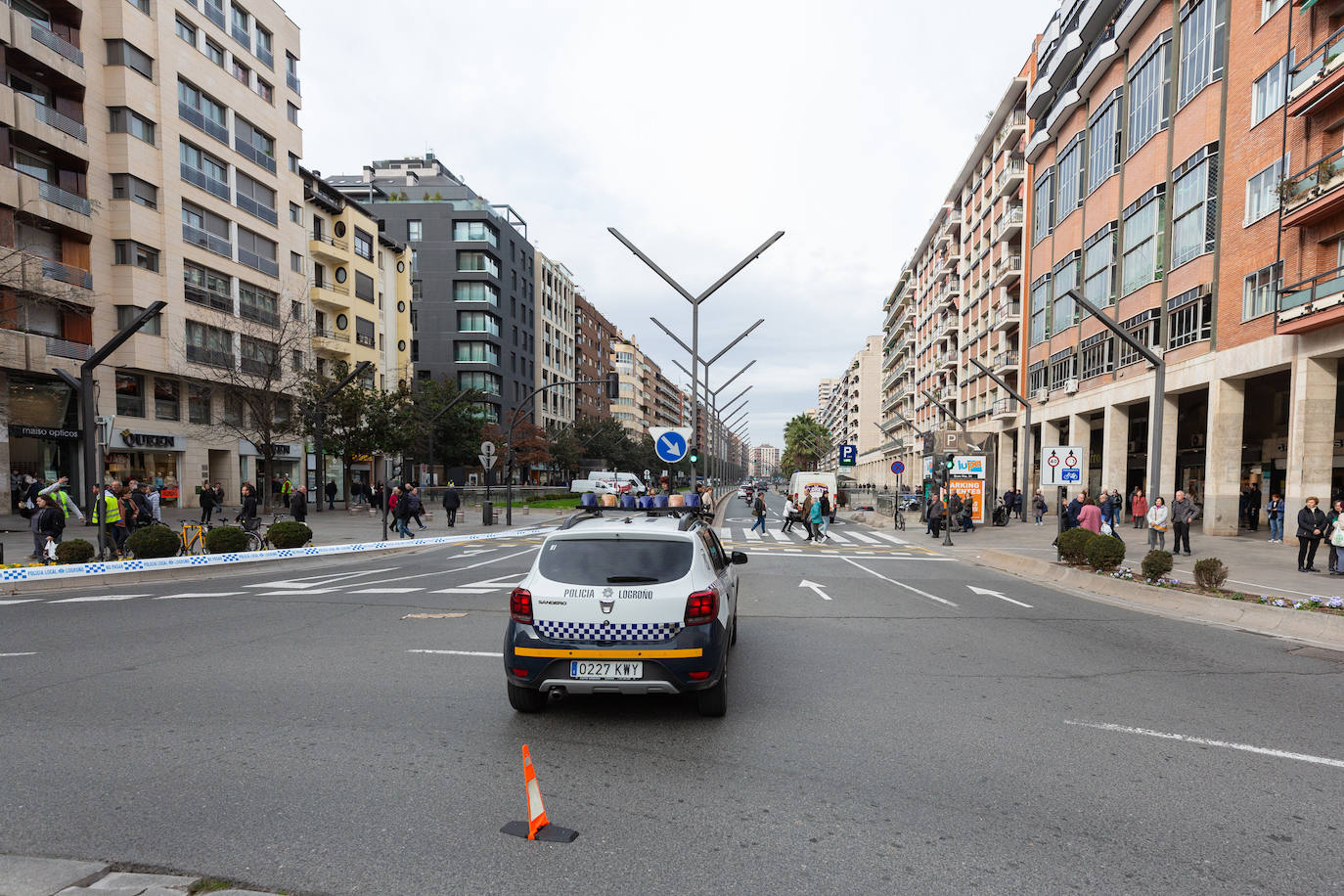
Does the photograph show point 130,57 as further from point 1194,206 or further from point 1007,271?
point 1007,271

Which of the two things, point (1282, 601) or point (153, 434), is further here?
point (153, 434)

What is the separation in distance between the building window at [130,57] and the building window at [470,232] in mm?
36847

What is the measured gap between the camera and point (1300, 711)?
605cm

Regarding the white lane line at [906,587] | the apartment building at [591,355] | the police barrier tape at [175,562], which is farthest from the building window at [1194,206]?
the apartment building at [591,355]

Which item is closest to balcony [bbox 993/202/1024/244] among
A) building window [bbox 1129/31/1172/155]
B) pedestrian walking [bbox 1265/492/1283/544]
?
building window [bbox 1129/31/1172/155]

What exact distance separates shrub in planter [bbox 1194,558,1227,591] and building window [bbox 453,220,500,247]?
217ft

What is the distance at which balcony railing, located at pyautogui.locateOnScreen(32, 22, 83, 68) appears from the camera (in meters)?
27.1

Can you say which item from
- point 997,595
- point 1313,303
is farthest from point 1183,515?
point 997,595

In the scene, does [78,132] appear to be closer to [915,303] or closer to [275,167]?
[275,167]

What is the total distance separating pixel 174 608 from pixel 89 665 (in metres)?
4.02

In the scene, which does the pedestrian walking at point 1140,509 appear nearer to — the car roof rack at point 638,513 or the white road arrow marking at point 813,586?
the white road arrow marking at point 813,586

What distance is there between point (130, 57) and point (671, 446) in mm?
32634

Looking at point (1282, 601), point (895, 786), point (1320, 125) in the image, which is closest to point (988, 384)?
point (1320, 125)

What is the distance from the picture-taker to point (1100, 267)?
34.7 metres
